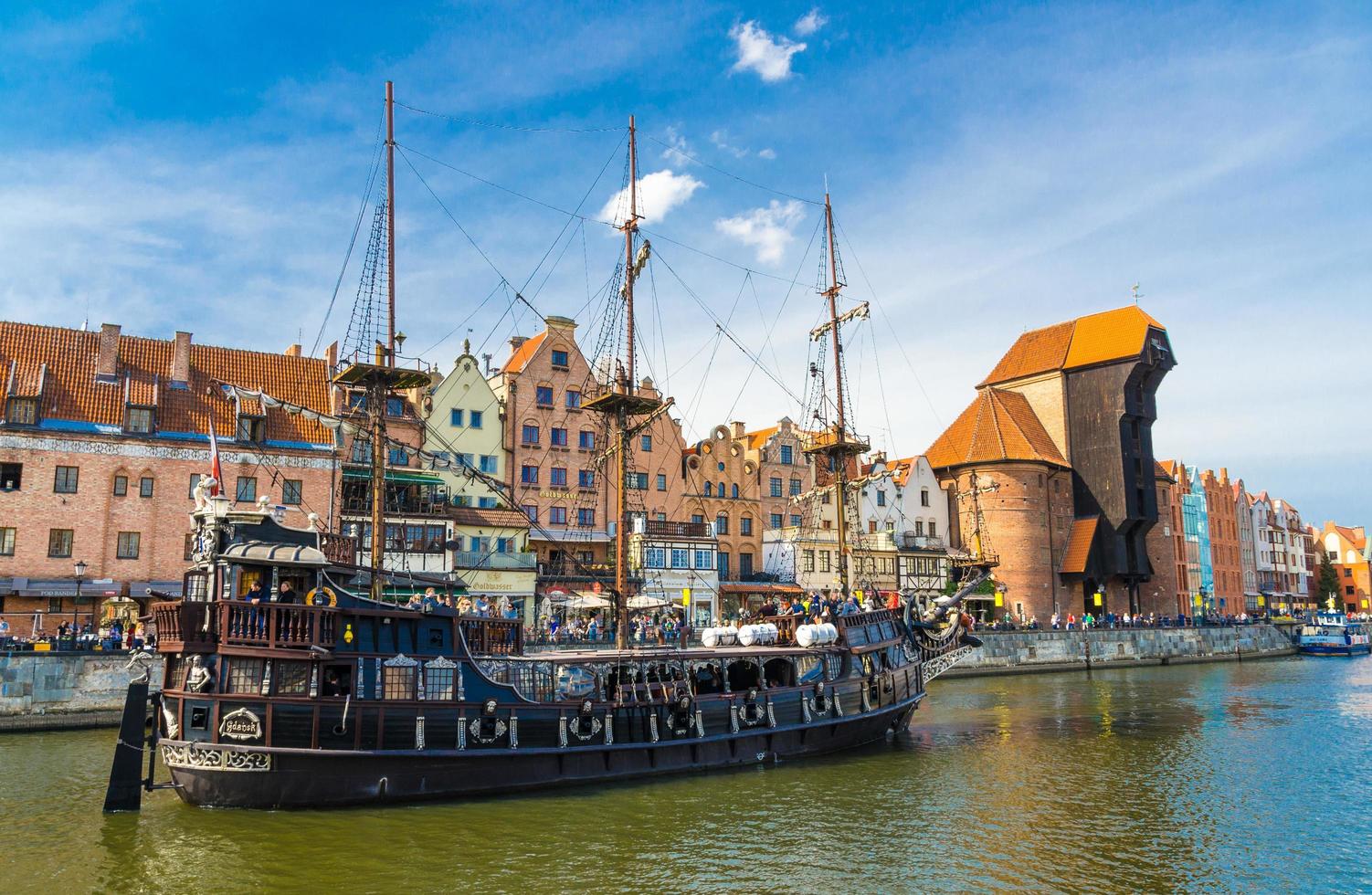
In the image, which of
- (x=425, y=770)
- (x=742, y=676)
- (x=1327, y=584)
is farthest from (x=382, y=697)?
(x=1327, y=584)

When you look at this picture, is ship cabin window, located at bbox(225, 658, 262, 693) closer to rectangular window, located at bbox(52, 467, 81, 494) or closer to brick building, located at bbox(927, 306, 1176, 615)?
rectangular window, located at bbox(52, 467, 81, 494)

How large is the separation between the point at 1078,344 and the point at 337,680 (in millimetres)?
77728

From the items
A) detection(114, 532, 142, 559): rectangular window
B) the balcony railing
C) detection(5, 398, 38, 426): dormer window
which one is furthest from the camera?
the balcony railing

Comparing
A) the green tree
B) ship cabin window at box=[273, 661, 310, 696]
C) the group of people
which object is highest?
the green tree

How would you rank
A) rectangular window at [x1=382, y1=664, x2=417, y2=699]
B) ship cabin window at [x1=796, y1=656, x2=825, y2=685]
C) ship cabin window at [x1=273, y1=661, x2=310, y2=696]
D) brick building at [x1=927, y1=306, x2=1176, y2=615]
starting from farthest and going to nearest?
brick building at [x1=927, y1=306, x2=1176, y2=615] < ship cabin window at [x1=796, y1=656, x2=825, y2=685] < rectangular window at [x1=382, y1=664, x2=417, y2=699] < ship cabin window at [x1=273, y1=661, x2=310, y2=696]

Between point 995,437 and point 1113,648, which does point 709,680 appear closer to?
point 1113,648

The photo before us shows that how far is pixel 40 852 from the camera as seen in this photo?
20172 millimetres

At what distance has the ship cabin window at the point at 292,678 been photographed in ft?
77.0

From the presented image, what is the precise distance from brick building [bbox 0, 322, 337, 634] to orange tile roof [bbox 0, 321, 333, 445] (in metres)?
0.07

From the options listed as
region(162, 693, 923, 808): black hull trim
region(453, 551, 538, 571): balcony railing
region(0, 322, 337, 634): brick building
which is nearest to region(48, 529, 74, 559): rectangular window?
region(0, 322, 337, 634): brick building

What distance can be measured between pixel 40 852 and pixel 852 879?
15847 mm

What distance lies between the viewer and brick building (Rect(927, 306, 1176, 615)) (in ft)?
263

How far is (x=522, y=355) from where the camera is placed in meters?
62.8

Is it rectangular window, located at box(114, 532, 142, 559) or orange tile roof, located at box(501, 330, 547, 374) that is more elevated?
orange tile roof, located at box(501, 330, 547, 374)
